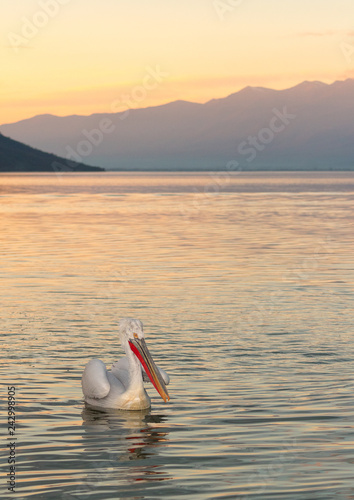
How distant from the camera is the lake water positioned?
10828 millimetres

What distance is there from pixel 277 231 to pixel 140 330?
37089 millimetres

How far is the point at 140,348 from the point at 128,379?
0.48m

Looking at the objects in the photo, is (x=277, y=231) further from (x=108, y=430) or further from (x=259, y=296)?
(x=108, y=430)

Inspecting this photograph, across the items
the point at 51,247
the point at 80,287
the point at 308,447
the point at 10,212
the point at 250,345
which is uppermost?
the point at 10,212

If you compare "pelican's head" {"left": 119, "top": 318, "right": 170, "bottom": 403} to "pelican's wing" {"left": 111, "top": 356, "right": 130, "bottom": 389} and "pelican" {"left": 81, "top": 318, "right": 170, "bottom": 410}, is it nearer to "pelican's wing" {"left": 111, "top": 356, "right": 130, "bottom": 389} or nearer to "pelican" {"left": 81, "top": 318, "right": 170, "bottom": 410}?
"pelican" {"left": 81, "top": 318, "right": 170, "bottom": 410}

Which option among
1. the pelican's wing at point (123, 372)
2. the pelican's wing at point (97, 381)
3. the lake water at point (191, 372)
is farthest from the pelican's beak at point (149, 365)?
the pelican's wing at point (97, 381)

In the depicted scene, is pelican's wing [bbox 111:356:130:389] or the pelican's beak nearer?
the pelican's beak

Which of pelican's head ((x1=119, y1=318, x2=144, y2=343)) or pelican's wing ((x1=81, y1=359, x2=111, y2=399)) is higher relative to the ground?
pelican's head ((x1=119, y1=318, x2=144, y2=343))

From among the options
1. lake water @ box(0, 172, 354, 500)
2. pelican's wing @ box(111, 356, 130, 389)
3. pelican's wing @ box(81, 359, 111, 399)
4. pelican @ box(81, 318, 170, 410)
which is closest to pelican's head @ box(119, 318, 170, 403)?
pelican @ box(81, 318, 170, 410)

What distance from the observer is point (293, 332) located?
771 inches

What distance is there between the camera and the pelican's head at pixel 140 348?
13.5 m

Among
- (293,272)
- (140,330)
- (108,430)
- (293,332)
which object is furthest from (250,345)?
(293,272)

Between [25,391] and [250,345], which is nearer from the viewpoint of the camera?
[25,391]

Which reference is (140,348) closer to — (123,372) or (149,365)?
(149,365)
